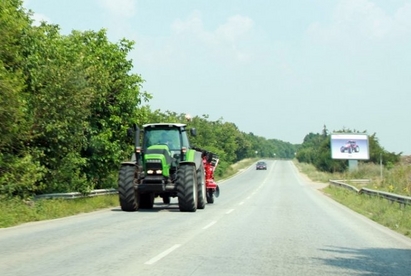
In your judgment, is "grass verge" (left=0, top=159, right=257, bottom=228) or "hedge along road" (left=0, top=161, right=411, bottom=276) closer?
"hedge along road" (left=0, top=161, right=411, bottom=276)

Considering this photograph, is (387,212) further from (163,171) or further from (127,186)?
(127,186)

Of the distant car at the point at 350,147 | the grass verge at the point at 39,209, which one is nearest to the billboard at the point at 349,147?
the distant car at the point at 350,147

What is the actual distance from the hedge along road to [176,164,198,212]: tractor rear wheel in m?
2.83

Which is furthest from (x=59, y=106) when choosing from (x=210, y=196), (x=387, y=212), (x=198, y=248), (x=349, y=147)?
(x=349, y=147)

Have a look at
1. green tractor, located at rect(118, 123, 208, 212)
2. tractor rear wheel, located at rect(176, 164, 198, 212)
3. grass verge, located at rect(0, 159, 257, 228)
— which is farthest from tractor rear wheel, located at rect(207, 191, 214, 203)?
tractor rear wheel, located at rect(176, 164, 198, 212)

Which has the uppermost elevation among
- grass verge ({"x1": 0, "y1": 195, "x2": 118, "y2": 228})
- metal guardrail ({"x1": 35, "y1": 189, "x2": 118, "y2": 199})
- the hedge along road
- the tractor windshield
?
the tractor windshield

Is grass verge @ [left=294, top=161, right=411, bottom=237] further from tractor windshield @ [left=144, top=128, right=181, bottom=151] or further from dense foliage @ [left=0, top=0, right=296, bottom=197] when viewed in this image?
dense foliage @ [left=0, top=0, right=296, bottom=197]

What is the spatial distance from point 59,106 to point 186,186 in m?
5.26

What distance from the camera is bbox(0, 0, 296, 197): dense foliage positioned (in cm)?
1827

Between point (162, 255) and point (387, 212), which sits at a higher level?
point (387, 212)

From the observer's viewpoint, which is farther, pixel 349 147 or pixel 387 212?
pixel 349 147

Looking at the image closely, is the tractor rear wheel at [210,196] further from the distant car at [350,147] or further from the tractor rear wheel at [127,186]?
the distant car at [350,147]

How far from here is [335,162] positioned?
89875mm

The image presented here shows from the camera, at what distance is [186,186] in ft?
67.0
